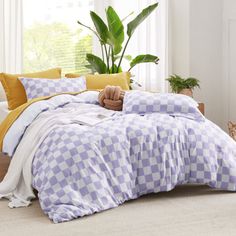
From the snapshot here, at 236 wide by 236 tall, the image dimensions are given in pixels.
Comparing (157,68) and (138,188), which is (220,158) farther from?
(157,68)

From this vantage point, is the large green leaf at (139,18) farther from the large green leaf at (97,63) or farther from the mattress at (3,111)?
the mattress at (3,111)

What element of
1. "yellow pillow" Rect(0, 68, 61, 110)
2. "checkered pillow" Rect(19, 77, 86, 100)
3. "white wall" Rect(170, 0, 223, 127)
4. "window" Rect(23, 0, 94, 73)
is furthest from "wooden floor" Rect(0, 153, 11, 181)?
"white wall" Rect(170, 0, 223, 127)

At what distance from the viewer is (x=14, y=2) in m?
6.10

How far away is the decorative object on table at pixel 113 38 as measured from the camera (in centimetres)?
599

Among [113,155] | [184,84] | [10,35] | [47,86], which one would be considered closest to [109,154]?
[113,155]

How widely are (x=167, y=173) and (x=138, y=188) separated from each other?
206 millimetres

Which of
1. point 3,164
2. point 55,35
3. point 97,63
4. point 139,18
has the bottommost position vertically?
point 3,164

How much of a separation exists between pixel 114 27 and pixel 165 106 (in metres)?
2.14

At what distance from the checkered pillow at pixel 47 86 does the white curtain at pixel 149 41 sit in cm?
162

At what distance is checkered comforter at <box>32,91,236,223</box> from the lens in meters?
3.35

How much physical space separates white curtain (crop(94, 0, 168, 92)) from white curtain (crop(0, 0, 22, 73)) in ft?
3.25

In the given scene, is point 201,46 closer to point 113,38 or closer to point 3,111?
point 113,38

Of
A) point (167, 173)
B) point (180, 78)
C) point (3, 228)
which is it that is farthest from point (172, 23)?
point (3, 228)

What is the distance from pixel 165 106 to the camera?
4.06m
